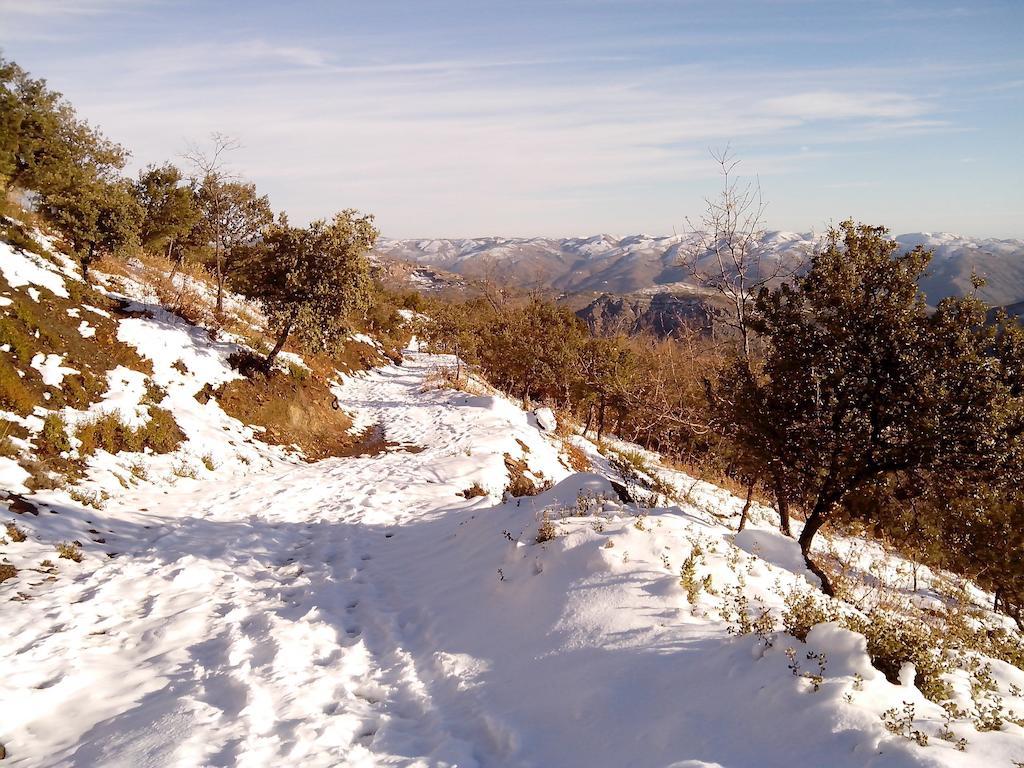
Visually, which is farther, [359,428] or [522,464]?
[359,428]

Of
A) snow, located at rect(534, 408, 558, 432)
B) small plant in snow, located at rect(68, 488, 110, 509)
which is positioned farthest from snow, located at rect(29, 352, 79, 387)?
snow, located at rect(534, 408, 558, 432)

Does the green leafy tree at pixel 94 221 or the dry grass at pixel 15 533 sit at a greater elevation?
the green leafy tree at pixel 94 221

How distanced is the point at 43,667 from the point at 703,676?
22.8 feet

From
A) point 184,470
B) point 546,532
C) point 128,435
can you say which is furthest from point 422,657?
point 128,435

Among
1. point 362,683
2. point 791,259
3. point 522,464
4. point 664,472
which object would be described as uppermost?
point 791,259

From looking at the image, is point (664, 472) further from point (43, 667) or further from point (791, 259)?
point (43, 667)

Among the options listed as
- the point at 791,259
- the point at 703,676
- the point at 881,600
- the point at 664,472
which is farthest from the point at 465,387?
the point at 703,676

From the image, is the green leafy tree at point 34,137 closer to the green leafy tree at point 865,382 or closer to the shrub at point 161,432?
the shrub at point 161,432

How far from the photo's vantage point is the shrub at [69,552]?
25.5 feet

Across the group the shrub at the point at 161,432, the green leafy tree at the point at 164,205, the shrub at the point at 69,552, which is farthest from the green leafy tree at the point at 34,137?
the shrub at the point at 69,552

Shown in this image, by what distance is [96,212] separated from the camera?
16.0 meters

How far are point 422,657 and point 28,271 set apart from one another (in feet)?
55.7

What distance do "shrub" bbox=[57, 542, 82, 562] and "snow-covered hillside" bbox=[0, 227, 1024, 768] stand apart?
40 millimetres

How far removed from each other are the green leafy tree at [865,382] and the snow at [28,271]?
19.2m
